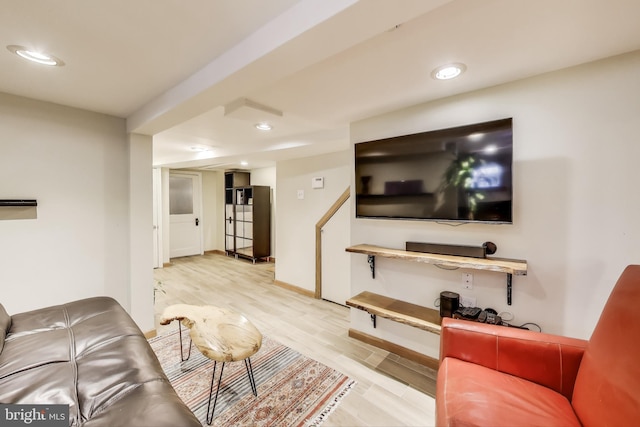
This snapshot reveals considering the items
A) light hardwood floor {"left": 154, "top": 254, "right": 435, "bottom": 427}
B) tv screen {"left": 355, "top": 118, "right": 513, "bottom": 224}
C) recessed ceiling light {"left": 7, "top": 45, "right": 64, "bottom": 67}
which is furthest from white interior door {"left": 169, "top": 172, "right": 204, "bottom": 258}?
tv screen {"left": 355, "top": 118, "right": 513, "bottom": 224}

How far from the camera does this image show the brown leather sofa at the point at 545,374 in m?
1.01

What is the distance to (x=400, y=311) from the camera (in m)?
2.11

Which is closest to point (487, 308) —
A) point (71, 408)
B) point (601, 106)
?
point (601, 106)

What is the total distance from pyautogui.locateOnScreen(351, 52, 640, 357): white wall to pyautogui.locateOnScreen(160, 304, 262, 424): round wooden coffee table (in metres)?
1.55

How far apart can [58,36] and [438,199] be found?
2.30m

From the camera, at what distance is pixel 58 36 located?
127 centimetres

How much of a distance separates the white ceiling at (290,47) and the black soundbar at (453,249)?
1093 millimetres

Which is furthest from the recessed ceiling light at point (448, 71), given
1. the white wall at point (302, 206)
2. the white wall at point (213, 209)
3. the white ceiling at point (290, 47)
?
the white wall at point (213, 209)

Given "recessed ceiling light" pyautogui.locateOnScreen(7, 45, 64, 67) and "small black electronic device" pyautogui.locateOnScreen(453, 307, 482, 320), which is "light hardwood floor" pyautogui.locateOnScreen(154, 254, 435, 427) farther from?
"recessed ceiling light" pyautogui.locateOnScreen(7, 45, 64, 67)

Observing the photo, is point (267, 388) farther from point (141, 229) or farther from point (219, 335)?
point (141, 229)

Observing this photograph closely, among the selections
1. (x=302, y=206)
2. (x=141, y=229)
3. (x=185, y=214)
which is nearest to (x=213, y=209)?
(x=185, y=214)

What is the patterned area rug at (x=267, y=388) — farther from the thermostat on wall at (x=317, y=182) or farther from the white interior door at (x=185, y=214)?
the white interior door at (x=185, y=214)

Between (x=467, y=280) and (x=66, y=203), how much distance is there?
10.8 feet

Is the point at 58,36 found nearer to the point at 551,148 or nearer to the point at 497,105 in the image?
the point at 497,105
